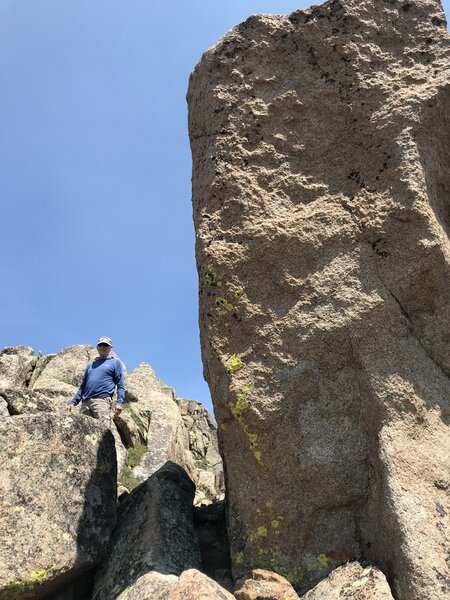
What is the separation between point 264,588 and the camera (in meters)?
6.84

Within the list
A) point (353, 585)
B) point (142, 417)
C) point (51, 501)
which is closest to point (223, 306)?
point (51, 501)

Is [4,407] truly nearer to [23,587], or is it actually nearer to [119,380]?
[119,380]

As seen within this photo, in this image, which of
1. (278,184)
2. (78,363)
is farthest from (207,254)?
(78,363)

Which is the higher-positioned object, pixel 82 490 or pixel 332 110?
pixel 332 110

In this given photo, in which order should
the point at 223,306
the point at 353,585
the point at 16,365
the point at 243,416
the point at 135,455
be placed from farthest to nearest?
1. the point at 16,365
2. the point at 135,455
3. the point at 223,306
4. the point at 243,416
5. the point at 353,585

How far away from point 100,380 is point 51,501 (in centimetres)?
493

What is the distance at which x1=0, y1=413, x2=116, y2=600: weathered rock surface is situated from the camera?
7.25 meters

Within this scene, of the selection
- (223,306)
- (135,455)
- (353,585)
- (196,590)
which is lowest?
(353,585)

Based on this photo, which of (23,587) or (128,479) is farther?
(128,479)

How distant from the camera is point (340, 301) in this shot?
815 centimetres

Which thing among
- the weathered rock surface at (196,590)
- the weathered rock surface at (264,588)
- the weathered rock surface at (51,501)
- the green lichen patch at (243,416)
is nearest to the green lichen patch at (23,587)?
the weathered rock surface at (51,501)

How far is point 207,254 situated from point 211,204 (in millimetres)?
940

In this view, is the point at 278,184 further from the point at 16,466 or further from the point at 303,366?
the point at 16,466

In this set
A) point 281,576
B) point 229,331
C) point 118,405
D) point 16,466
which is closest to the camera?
point 281,576
